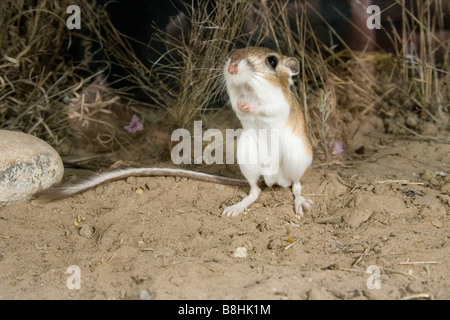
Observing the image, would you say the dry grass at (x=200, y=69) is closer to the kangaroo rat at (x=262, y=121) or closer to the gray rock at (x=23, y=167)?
the kangaroo rat at (x=262, y=121)

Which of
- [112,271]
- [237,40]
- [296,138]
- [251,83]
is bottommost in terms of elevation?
[112,271]

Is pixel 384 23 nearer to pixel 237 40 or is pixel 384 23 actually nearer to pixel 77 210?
pixel 237 40

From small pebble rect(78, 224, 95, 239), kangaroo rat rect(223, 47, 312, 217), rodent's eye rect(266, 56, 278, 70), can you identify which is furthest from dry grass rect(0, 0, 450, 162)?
small pebble rect(78, 224, 95, 239)

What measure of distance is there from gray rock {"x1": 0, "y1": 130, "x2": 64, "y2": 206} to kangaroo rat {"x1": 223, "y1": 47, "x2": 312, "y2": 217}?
131 centimetres

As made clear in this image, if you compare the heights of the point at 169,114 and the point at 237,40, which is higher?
the point at 237,40

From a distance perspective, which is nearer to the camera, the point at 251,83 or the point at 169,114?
the point at 251,83

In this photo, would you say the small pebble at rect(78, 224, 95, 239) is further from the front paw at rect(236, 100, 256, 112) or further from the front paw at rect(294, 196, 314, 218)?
the front paw at rect(294, 196, 314, 218)

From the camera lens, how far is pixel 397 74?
17.6 ft

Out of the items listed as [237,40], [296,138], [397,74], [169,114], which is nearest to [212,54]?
[237,40]

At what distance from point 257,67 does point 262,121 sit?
373 mm

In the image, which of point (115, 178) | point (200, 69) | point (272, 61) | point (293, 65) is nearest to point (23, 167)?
point (115, 178)

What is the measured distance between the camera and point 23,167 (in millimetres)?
3770

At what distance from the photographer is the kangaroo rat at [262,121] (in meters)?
3.59
